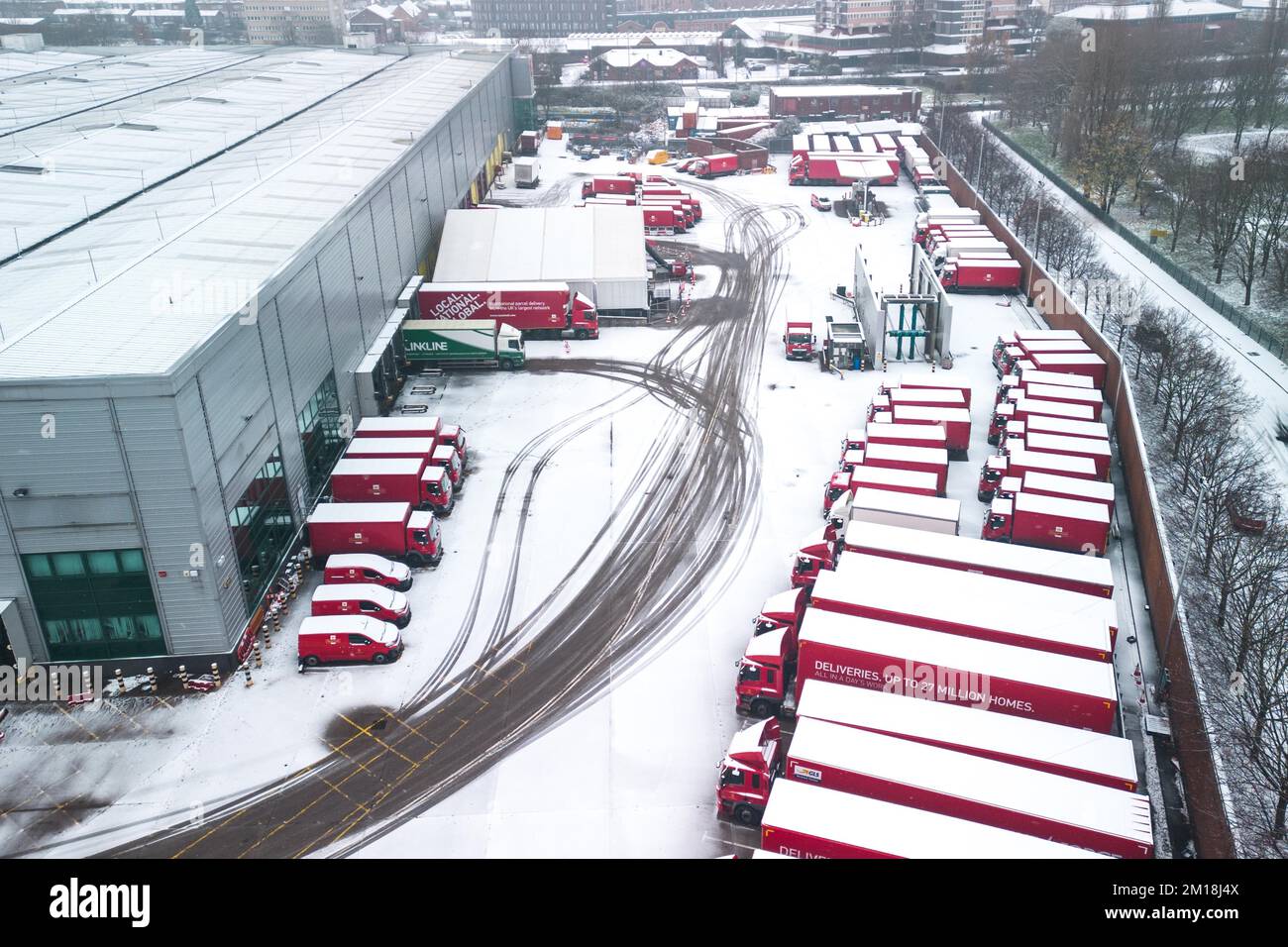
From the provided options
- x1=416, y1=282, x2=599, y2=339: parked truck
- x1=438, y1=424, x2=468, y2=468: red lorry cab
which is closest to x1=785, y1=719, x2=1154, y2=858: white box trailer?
x1=438, y1=424, x2=468, y2=468: red lorry cab

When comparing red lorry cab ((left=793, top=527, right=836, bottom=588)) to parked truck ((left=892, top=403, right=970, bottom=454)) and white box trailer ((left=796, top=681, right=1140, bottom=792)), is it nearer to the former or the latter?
white box trailer ((left=796, top=681, right=1140, bottom=792))

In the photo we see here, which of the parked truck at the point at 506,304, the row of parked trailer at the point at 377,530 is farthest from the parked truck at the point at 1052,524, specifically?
the parked truck at the point at 506,304

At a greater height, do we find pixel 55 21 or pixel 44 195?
pixel 55 21

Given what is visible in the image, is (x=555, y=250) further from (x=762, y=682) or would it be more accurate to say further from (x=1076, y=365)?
(x=762, y=682)

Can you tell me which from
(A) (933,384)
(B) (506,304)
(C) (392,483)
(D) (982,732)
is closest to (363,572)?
(C) (392,483)
